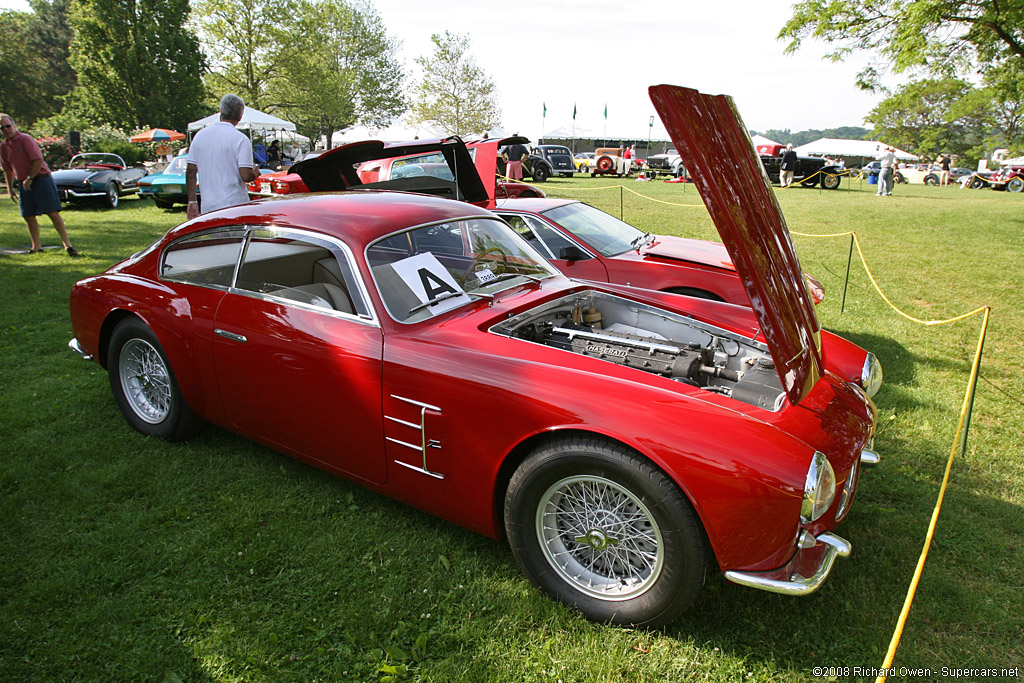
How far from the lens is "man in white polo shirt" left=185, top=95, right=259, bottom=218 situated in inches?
200

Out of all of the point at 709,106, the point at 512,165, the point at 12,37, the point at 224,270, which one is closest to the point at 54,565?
the point at 224,270

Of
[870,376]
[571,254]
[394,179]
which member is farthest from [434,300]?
[394,179]

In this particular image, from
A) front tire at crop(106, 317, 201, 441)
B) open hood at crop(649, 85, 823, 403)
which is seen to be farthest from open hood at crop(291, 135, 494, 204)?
open hood at crop(649, 85, 823, 403)

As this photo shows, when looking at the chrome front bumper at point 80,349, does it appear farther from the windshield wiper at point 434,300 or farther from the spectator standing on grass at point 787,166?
the spectator standing on grass at point 787,166

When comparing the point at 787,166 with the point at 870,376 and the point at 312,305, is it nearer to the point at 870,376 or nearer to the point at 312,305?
the point at 870,376

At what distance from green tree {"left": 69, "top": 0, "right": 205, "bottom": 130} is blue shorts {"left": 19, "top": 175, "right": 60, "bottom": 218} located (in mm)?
32595

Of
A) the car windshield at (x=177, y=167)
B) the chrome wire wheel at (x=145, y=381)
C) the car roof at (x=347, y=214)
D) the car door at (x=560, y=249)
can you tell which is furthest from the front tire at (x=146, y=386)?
the car windshield at (x=177, y=167)

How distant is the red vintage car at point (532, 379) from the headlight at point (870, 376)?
0.16 metres

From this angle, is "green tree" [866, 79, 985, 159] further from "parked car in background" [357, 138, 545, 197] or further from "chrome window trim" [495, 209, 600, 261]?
"parked car in background" [357, 138, 545, 197]

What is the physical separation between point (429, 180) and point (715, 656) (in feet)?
14.3

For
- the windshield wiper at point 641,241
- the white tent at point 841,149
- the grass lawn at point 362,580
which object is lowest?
the grass lawn at point 362,580

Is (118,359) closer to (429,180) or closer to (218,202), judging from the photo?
(218,202)

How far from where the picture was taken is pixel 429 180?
5.34m

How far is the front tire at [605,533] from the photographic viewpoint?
2.01m
